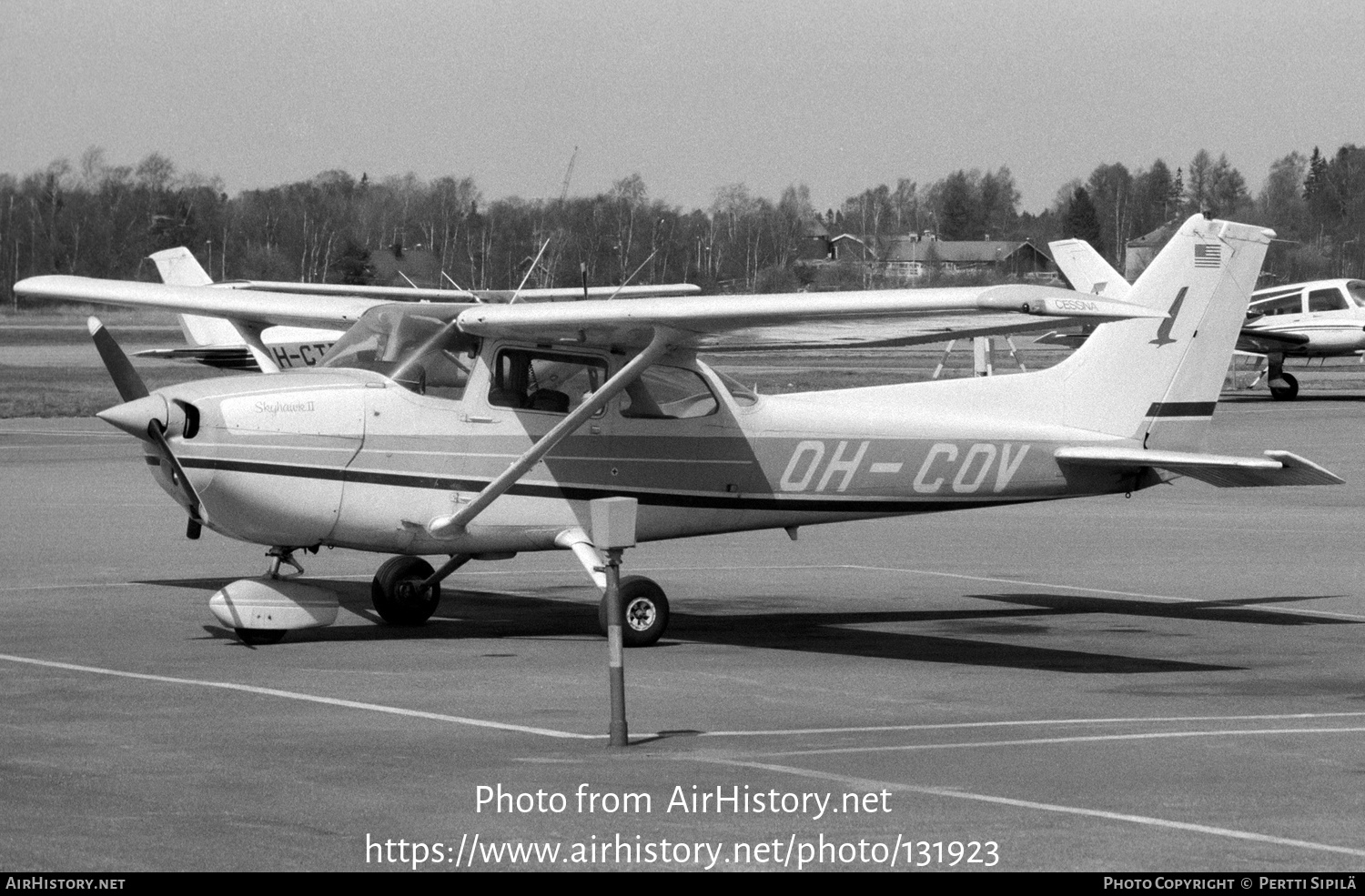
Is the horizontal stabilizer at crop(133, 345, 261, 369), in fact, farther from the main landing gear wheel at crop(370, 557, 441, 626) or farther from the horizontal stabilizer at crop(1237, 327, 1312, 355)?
the horizontal stabilizer at crop(1237, 327, 1312, 355)

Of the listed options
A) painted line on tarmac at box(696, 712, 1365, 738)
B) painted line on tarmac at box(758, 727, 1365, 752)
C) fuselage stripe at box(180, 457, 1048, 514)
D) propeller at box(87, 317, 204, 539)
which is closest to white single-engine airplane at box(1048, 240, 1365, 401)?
fuselage stripe at box(180, 457, 1048, 514)

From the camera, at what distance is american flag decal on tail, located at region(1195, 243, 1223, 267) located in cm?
1303

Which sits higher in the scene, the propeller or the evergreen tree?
the evergreen tree

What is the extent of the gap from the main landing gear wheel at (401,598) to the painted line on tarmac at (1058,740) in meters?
5.06

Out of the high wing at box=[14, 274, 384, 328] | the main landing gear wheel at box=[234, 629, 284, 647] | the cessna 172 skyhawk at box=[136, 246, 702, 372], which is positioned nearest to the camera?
the main landing gear wheel at box=[234, 629, 284, 647]

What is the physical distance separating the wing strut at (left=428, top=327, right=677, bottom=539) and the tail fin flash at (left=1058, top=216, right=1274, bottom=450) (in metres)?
3.41

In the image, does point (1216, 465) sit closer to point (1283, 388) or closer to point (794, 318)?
point (794, 318)

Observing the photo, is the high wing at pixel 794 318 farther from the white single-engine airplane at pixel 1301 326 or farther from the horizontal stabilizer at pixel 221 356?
the white single-engine airplane at pixel 1301 326

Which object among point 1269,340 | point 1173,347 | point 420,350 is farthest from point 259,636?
point 1269,340

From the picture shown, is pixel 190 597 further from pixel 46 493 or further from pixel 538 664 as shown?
pixel 46 493

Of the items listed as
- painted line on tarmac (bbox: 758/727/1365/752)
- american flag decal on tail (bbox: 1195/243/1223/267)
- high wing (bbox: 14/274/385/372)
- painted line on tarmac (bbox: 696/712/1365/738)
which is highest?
american flag decal on tail (bbox: 1195/243/1223/267)

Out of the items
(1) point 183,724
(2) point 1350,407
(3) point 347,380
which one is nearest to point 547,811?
(1) point 183,724

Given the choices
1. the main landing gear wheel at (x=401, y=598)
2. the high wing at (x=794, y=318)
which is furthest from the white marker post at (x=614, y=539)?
the main landing gear wheel at (x=401, y=598)
